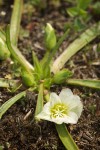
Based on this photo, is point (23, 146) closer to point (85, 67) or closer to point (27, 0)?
point (85, 67)

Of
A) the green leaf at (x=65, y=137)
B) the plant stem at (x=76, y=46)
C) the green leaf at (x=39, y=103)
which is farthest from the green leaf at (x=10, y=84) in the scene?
the green leaf at (x=65, y=137)

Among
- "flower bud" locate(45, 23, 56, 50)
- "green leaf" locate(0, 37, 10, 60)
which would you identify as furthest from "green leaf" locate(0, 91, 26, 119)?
"flower bud" locate(45, 23, 56, 50)

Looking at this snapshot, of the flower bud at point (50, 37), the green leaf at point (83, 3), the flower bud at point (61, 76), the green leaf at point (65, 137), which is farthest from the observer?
the green leaf at point (83, 3)

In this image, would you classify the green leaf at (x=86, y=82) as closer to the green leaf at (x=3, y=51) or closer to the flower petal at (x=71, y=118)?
the flower petal at (x=71, y=118)

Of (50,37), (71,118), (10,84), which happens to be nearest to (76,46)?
(50,37)

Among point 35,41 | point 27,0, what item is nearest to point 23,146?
point 35,41

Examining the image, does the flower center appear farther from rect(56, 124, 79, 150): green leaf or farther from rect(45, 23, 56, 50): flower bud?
rect(45, 23, 56, 50): flower bud
